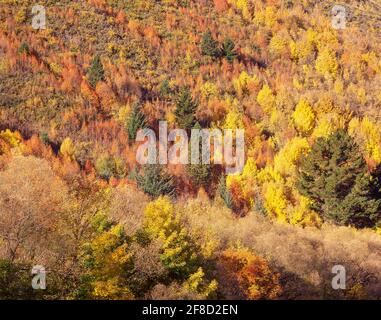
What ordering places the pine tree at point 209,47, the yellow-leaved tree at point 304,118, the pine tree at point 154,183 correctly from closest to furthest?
the pine tree at point 154,183
the yellow-leaved tree at point 304,118
the pine tree at point 209,47

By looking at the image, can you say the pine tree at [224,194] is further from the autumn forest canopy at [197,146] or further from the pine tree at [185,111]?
the pine tree at [185,111]

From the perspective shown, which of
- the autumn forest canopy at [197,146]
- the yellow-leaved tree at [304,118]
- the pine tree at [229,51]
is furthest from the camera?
the pine tree at [229,51]

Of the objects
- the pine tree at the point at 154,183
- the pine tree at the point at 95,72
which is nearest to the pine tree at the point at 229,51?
the pine tree at the point at 95,72

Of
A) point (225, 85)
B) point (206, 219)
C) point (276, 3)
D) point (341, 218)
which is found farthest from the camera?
point (276, 3)

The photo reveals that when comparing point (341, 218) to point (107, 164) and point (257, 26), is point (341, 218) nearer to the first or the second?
point (107, 164)

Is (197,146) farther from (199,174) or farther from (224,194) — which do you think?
(224,194)

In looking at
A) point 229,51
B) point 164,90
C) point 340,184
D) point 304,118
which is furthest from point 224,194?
point 229,51

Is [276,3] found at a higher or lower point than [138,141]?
higher
